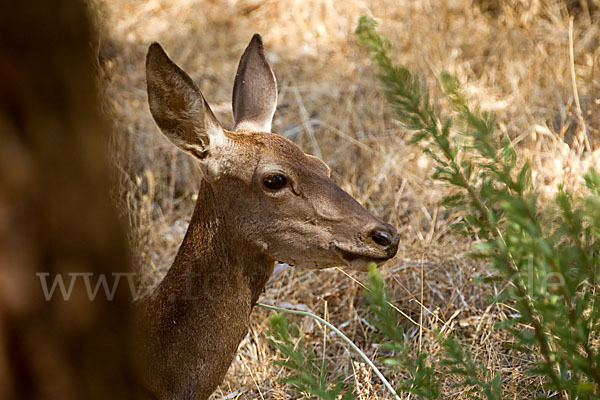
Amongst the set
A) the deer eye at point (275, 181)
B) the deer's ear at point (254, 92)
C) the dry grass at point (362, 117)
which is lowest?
the dry grass at point (362, 117)

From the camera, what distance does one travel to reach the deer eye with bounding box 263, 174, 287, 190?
3094mm

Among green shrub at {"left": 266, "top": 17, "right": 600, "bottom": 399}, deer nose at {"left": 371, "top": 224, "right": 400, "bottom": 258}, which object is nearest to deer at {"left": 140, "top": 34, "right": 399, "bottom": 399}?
deer nose at {"left": 371, "top": 224, "right": 400, "bottom": 258}

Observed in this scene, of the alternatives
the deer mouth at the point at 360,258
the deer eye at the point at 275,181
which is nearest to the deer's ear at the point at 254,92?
the deer eye at the point at 275,181

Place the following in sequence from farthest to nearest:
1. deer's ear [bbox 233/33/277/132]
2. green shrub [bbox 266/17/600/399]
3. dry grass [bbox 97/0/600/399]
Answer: dry grass [bbox 97/0/600/399]
deer's ear [bbox 233/33/277/132]
green shrub [bbox 266/17/600/399]

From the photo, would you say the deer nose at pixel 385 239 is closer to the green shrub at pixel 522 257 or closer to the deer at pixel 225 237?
the deer at pixel 225 237

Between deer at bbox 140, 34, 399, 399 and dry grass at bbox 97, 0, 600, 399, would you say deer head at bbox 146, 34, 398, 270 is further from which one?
dry grass at bbox 97, 0, 600, 399

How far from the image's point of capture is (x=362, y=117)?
6070 millimetres

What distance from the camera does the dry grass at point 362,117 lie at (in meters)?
4.24

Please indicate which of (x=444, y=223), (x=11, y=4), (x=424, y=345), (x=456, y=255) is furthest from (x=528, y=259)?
(x=444, y=223)

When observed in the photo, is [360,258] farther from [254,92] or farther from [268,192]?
[254,92]

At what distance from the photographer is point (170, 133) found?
10.5 feet

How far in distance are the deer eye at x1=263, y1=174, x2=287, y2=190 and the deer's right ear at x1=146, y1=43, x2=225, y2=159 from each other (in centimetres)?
27

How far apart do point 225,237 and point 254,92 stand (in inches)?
35.8

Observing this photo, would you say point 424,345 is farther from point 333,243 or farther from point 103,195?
point 103,195
